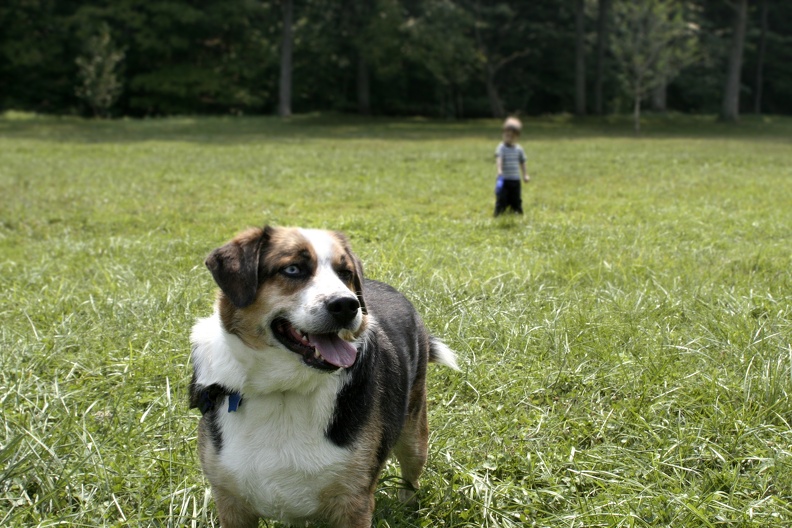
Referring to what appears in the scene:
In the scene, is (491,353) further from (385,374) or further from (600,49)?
(600,49)

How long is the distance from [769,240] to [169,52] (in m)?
37.7

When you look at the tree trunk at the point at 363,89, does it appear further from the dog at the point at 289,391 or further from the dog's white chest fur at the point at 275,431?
the dog's white chest fur at the point at 275,431

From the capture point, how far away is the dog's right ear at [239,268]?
2.71m

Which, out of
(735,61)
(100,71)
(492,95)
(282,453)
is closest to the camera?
(282,453)

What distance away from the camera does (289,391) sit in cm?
274

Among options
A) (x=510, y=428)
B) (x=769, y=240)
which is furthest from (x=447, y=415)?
(x=769, y=240)

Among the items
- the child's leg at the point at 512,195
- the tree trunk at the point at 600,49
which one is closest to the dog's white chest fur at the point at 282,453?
the child's leg at the point at 512,195

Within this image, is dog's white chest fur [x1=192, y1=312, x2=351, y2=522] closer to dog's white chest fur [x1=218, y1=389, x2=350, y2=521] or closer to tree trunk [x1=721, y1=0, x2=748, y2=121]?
dog's white chest fur [x1=218, y1=389, x2=350, y2=521]

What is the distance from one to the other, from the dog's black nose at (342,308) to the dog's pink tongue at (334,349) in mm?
102

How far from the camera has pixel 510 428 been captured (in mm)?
3785

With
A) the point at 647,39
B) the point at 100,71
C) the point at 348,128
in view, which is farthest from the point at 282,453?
the point at 100,71

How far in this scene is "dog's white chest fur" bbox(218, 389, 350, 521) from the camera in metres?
2.62

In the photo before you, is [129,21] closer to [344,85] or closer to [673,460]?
[344,85]

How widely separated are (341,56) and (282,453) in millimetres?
42416
